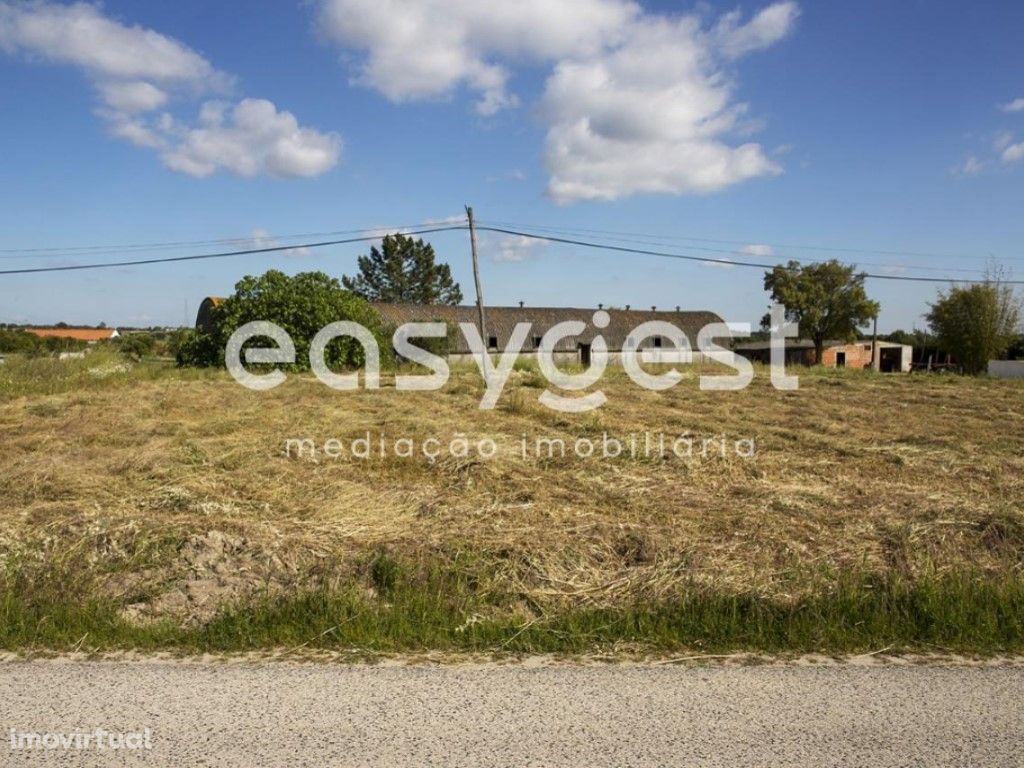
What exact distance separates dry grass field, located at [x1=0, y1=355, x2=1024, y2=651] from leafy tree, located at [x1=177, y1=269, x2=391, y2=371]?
13.0m

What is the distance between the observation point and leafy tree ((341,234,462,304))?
6356 centimetres

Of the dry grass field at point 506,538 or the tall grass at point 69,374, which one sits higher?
the tall grass at point 69,374

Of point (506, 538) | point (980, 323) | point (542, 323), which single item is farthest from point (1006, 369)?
point (506, 538)

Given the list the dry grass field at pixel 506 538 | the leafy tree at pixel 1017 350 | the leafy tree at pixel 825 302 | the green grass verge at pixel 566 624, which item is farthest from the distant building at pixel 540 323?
the green grass verge at pixel 566 624

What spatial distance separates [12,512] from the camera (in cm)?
611

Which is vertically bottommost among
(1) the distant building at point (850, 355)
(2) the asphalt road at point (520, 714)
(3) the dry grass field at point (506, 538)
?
(2) the asphalt road at point (520, 714)

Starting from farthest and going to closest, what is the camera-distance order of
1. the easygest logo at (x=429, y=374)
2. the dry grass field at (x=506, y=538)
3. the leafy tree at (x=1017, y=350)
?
the leafy tree at (x=1017, y=350) < the easygest logo at (x=429, y=374) < the dry grass field at (x=506, y=538)

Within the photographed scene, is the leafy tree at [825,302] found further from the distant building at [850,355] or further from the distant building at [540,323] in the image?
the distant building at [540,323]

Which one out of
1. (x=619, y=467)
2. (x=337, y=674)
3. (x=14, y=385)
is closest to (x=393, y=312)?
(x=14, y=385)

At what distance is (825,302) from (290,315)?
135 ft

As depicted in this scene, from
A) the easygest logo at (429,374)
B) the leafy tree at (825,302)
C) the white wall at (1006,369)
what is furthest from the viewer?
the leafy tree at (825,302)

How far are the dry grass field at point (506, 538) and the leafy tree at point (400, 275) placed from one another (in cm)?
5357

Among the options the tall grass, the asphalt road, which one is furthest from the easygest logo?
the asphalt road

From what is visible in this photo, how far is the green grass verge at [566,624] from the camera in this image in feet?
12.2
